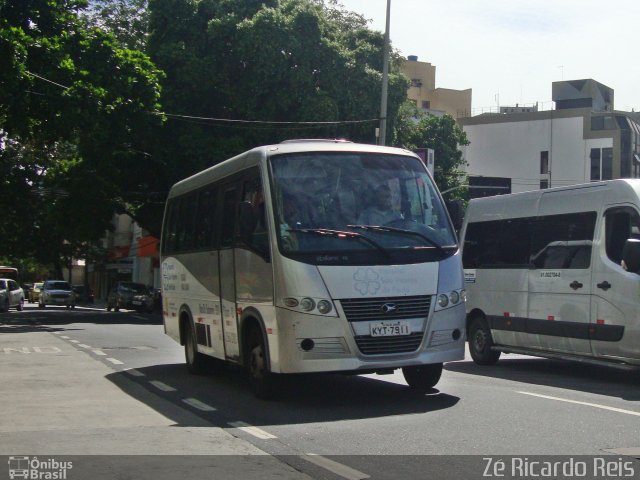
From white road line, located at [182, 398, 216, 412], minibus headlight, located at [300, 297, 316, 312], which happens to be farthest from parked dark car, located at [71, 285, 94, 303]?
minibus headlight, located at [300, 297, 316, 312]

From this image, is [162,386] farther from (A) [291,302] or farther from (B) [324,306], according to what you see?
(B) [324,306]

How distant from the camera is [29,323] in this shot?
3403cm

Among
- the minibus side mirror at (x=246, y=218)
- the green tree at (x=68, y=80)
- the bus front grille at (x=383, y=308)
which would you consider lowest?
the bus front grille at (x=383, y=308)

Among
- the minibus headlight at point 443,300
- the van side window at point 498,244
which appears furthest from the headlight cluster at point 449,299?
the van side window at point 498,244

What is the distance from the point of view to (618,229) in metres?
13.0

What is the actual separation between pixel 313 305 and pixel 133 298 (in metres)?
41.7

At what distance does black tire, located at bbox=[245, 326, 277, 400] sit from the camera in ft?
36.0

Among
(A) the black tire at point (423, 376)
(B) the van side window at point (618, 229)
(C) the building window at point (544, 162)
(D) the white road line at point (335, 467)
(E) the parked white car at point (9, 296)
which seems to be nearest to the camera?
(D) the white road line at point (335, 467)

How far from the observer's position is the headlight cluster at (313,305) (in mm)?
10289

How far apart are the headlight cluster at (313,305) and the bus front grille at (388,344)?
441mm

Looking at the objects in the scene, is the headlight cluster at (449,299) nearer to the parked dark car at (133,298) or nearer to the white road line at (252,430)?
the white road line at (252,430)

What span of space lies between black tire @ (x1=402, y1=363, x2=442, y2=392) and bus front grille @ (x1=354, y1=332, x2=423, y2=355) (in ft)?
2.80

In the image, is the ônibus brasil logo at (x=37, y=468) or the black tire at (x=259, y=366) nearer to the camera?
the ônibus brasil logo at (x=37, y=468)

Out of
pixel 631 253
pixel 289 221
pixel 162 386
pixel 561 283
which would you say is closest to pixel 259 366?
pixel 289 221
